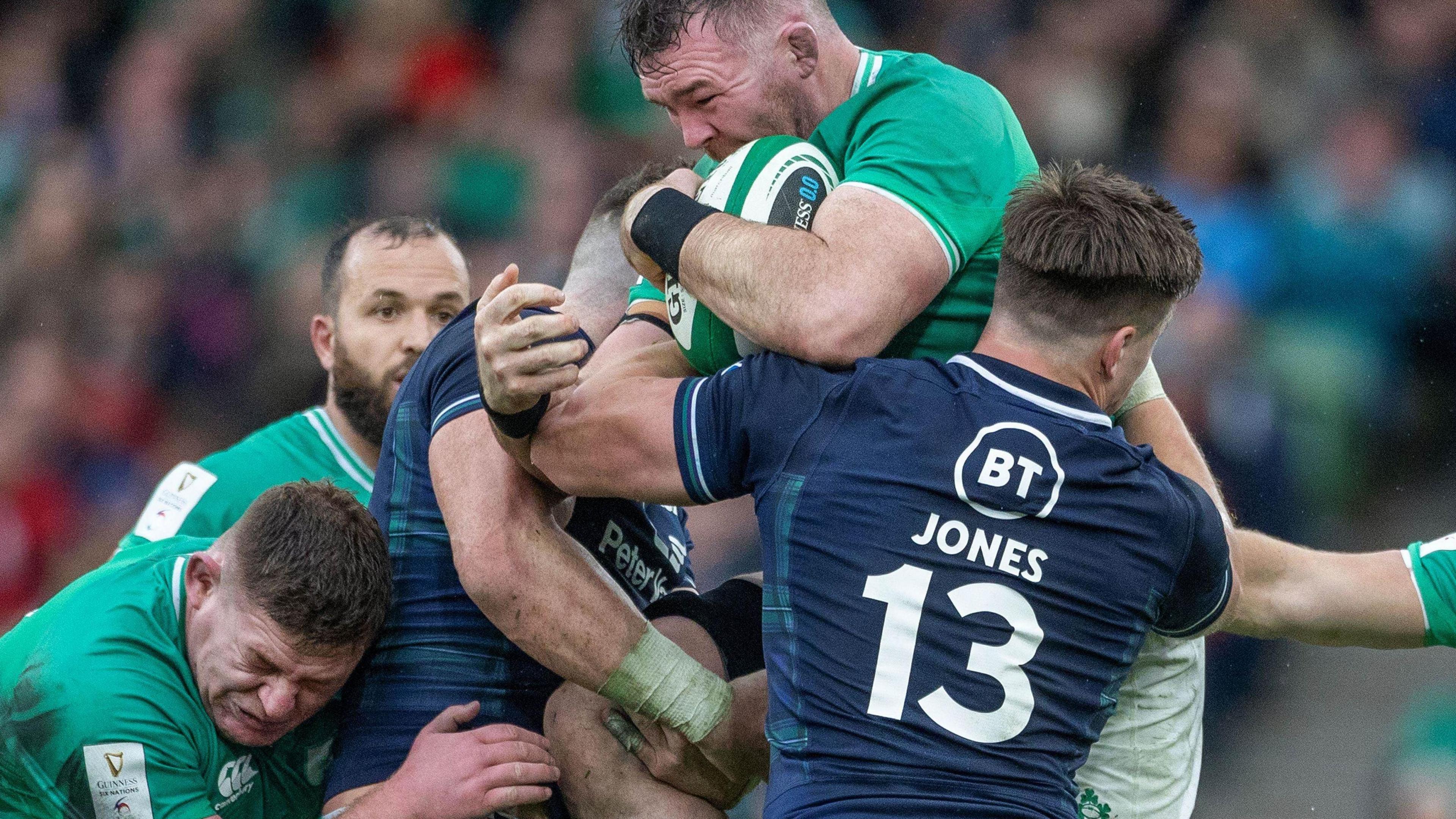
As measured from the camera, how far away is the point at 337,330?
15.9 feet

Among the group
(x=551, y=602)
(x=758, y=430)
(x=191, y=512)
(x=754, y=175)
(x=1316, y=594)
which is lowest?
(x=191, y=512)

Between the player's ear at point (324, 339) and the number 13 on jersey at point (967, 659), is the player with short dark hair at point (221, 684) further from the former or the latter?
the player's ear at point (324, 339)

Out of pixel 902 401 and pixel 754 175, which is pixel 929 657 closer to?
pixel 902 401

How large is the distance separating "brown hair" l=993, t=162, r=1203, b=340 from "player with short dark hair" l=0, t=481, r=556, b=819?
139cm

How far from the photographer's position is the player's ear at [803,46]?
306cm

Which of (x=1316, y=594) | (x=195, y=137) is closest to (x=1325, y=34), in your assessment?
(x=1316, y=594)

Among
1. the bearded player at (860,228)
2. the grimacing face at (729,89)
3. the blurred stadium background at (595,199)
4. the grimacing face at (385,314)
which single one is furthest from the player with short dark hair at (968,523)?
the blurred stadium background at (595,199)

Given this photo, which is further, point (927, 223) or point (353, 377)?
point (353, 377)

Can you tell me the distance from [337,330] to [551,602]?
2.19 metres

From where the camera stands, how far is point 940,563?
2588 millimetres

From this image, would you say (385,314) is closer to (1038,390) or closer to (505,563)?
(505,563)

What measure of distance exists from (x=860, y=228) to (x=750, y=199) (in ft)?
0.85

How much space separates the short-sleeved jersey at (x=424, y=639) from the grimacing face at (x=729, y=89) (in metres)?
0.67

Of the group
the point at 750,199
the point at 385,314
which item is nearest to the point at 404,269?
the point at 385,314
